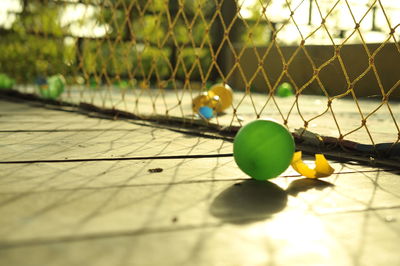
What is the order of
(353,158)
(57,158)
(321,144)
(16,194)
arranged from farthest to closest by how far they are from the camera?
(321,144) < (353,158) < (57,158) < (16,194)

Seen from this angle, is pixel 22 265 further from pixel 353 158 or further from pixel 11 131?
pixel 11 131

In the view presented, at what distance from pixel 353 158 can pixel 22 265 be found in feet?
4.01

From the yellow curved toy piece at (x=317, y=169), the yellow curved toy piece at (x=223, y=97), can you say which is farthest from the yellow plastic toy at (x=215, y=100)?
the yellow curved toy piece at (x=317, y=169)

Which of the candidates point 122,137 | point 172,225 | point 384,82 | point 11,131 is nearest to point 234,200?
point 172,225

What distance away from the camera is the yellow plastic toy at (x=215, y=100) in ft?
9.08

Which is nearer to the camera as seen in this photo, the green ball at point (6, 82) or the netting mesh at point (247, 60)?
the netting mesh at point (247, 60)

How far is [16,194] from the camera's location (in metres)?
1.14

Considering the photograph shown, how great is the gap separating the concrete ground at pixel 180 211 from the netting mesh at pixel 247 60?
24.3 inches

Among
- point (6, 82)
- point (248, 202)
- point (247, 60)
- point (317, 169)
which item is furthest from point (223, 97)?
point (247, 60)

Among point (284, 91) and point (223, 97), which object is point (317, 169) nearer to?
point (223, 97)

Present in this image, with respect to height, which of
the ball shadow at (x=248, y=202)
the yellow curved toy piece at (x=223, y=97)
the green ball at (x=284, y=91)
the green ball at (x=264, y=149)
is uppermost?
the green ball at (x=264, y=149)

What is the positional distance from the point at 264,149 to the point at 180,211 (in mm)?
351

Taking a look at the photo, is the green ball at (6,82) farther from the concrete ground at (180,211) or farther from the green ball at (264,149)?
the green ball at (264,149)

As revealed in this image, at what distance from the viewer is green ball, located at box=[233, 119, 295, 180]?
1320mm
